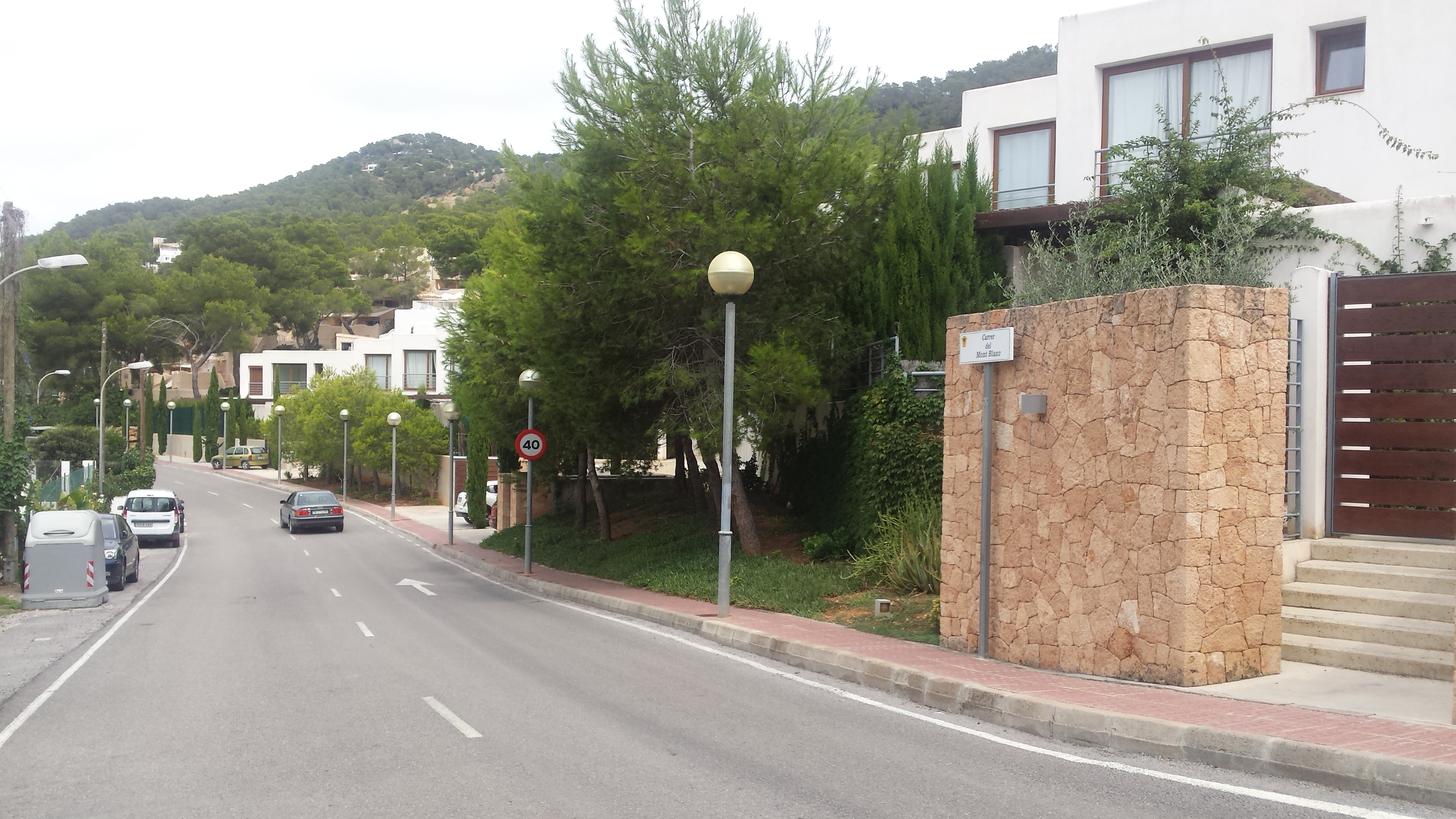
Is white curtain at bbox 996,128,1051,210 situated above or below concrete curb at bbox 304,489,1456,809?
above

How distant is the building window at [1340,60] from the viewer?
1867cm

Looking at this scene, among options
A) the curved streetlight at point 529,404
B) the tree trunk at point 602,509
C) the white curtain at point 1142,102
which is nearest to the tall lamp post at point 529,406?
the curved streetlight at point 529,404

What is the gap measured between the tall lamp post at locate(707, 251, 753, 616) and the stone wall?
180 inches

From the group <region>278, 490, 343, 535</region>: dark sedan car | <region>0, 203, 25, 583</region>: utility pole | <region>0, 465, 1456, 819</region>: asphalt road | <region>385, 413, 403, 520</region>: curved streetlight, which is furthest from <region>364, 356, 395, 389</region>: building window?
<region>0, 465, 1456, 819</region>: asphalt road

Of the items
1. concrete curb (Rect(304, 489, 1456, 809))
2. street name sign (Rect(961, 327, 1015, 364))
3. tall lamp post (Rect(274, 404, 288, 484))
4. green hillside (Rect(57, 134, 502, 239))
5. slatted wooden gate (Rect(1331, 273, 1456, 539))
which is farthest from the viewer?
green hillside (Rect(57, 134, 502, 239))

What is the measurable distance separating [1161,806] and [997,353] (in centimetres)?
524

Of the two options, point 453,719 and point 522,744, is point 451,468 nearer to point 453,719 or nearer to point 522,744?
point 453,719

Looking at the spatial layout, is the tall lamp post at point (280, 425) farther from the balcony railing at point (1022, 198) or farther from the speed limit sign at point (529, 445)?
the balcony railing at point (1022, 198)

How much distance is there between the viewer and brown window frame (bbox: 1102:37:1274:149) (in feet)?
64.0

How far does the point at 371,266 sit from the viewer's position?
114 meters

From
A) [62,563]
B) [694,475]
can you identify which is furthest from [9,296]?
[694,475]

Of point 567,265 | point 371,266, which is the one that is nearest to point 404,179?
point 371,266

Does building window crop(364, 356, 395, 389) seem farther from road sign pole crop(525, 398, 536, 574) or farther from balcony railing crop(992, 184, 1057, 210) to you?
balcony railing crop(992, 184, 1057, 210)

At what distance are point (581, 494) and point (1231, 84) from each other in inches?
723
